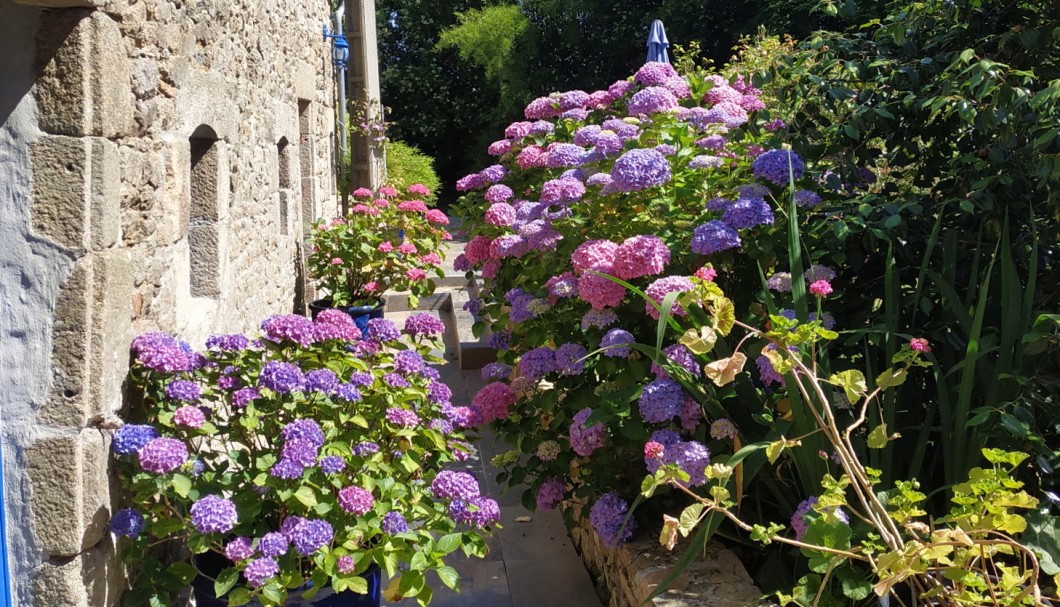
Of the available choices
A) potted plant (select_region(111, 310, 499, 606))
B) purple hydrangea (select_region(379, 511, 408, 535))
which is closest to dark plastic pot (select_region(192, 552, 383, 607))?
potted plant (select_region(111, 310, 499, 606))

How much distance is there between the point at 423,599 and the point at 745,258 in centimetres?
151

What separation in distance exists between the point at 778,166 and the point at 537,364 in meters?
0.99

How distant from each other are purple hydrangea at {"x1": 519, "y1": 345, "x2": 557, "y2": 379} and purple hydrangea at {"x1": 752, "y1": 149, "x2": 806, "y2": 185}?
0.89 m

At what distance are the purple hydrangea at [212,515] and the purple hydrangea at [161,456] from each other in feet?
0.40

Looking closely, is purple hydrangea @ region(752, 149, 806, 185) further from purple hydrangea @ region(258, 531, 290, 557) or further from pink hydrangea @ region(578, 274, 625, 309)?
purple hydrangea @ region(258, 531, 290, 557)

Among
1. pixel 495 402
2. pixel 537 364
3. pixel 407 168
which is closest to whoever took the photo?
pixel 537 364

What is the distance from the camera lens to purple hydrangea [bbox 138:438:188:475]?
2336 millimetres


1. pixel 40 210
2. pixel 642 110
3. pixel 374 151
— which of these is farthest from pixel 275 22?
pixel 374 151

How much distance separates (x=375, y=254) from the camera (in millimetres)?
6039

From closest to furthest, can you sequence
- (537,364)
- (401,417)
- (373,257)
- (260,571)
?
(260,571) → (401,417) → (537,364) → (373,257)

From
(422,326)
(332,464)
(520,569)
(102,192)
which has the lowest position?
(520,569)

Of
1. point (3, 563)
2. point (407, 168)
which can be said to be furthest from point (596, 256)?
point (407, 168)

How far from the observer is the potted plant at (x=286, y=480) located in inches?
92.8

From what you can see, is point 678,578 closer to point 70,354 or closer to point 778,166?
point 778,166
